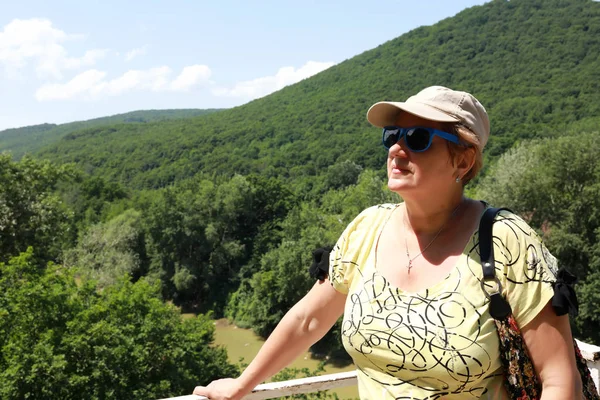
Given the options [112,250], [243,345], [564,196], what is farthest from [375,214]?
[112,250]

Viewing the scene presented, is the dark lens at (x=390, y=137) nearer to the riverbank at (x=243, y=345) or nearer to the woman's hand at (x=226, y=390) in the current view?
the woman's hand at (x=226, y=390)

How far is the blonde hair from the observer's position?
58.1 inches

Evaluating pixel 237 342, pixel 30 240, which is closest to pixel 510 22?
pixel 237 342

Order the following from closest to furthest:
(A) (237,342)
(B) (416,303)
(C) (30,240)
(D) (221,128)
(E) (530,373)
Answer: (E) (530,373), (B) (416,303), (C) (30,240), (A) (237,342), (D) (221,128)

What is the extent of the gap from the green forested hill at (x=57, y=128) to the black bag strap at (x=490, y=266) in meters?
122

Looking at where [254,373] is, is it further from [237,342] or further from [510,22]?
[510,22]

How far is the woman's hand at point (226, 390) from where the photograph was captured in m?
1.98

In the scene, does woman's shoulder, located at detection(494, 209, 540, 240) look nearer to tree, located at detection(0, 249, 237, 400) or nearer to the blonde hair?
the blonde hair

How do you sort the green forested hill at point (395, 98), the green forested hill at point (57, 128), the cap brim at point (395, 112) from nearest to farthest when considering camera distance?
the cap brim at point (395, 112), the green forested hill at point (395, 98), the green forested hill at point (57, 128)

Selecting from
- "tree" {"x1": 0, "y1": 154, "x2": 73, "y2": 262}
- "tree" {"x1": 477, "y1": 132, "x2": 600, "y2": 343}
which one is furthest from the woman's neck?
"tree" {"x1": 477, "y1": 132, "x2": 600, "y2": 343}

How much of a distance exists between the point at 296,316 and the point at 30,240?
16.1 m

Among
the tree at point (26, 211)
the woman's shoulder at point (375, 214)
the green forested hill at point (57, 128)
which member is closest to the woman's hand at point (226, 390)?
the woman's shoulder at point (375, 214)

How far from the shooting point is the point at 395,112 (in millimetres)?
1632

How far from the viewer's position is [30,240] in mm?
15641
